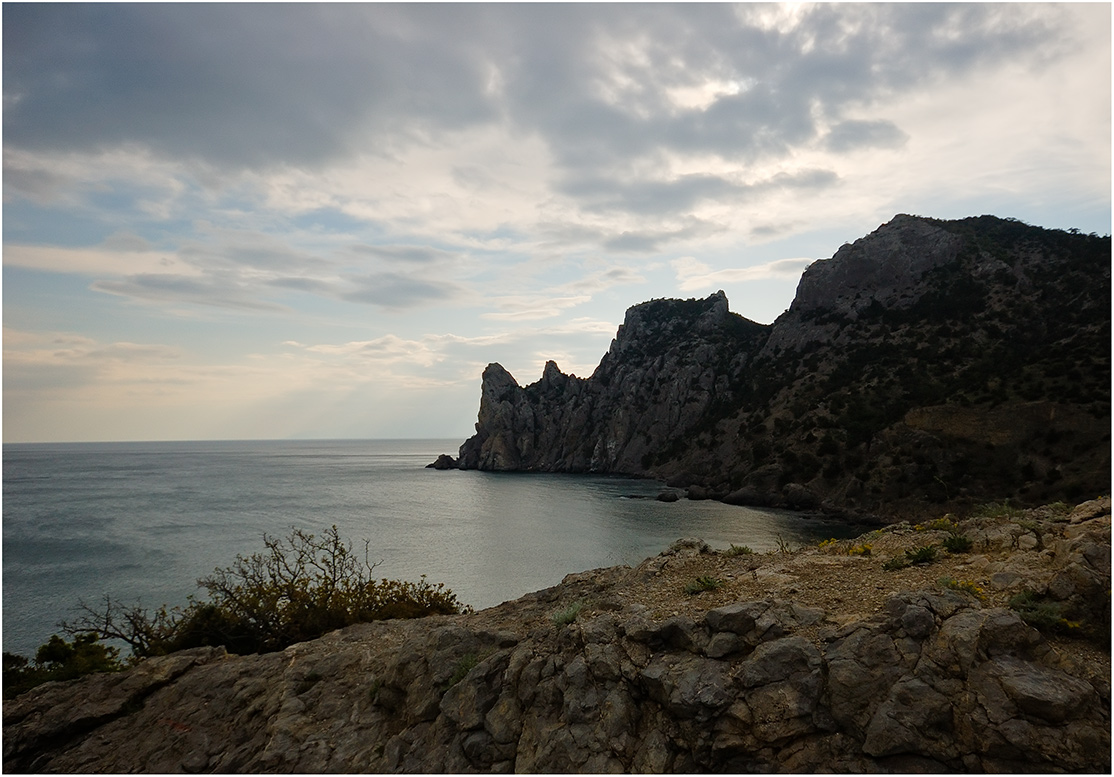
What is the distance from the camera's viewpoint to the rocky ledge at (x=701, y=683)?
6926mm

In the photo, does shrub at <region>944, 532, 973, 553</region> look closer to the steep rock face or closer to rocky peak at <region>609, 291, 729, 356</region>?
the steep rock face

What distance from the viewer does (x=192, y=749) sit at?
11.1 metres

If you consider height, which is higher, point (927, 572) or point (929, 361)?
point (929, 361)

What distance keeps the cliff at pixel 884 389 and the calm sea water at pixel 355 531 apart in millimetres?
10867

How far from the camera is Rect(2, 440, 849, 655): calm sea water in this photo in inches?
1603

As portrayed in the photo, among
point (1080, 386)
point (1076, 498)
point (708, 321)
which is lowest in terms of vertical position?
point (1076, 498)

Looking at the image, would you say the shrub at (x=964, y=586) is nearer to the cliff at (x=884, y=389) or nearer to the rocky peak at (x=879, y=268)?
the cliff at (x=884, y=389)

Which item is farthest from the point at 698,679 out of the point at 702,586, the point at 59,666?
the point at 59,666

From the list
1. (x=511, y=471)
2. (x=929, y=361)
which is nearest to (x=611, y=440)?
(x=511, y=471)

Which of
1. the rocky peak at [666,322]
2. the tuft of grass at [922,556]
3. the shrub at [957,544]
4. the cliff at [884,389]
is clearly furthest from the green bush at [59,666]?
the rocky peak at [666,322]

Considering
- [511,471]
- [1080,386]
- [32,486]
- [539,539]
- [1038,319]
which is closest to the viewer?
[1080,386]

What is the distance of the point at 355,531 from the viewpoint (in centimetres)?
6075

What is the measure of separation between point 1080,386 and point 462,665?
67.8m

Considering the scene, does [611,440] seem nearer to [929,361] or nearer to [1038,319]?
[929,361]
